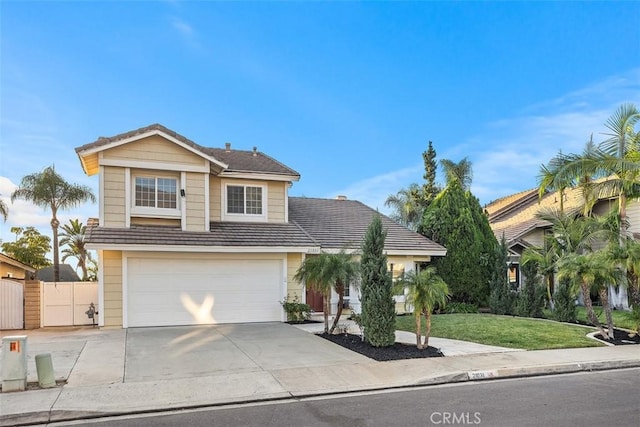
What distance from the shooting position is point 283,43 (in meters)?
15.9

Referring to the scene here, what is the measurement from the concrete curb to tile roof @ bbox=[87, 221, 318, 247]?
7.85 metres

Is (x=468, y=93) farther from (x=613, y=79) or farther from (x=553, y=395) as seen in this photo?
(x=553, y=395)

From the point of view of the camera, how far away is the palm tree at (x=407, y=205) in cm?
3497

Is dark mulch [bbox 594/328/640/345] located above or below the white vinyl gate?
below

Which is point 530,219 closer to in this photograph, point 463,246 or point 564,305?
point 463,246

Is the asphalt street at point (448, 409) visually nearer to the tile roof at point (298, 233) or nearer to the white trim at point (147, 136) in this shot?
the tile roof at point (298, 233)

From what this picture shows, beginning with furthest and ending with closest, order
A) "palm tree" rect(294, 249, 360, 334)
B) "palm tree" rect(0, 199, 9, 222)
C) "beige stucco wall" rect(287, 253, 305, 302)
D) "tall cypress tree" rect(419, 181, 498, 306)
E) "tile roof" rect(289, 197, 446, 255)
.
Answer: "palm tree" rect(0, 199, 9, 222) → "tall cypress tree" rect(419, 181, 498, 306) → "tile roof" rect(289, 197, 446, 255) → "beige stucco wall" rect(287, 253, 305, 302) → "palm tree" rect(294, 249, 360, 334)

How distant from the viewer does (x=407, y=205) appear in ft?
116

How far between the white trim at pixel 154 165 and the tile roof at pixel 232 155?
0.56m

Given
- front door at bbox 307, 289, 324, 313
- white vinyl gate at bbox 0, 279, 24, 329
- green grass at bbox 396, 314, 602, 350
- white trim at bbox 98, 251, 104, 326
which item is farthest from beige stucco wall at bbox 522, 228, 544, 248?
white vinyl gate at bbox 0, 279, 24, 329

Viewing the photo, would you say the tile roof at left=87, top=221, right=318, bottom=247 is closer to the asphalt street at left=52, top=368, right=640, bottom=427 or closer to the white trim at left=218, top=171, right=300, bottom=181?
the white trim at left=218, top=171, right=300, bottom=181

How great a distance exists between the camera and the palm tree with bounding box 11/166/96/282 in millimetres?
25188

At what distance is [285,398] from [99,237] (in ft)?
30.1

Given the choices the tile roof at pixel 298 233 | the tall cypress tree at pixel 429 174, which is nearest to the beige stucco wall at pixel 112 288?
the tile roof at pixel 298 233
